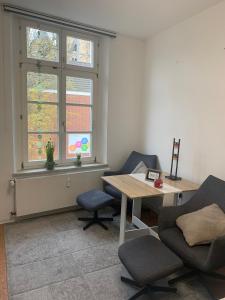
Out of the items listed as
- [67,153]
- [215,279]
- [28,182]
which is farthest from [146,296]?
[67,153]

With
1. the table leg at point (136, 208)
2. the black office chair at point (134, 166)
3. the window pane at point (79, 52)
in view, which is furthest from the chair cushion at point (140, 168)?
the window pane at point (79, 52)

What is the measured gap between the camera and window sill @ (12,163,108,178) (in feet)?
10.4

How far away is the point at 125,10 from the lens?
2.76 m

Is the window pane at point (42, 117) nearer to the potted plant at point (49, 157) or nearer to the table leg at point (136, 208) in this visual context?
the potted plant at point (49, 157)

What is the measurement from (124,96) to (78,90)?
0.78 meters

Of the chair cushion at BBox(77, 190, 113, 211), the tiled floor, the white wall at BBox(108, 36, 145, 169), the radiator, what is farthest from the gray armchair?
the white wall at BBox(108, 36, 145, 169)

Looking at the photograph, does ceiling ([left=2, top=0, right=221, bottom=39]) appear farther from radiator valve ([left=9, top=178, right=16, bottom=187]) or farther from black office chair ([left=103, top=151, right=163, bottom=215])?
radiator valve ([left=9, top=178, right=16, bottom=187])

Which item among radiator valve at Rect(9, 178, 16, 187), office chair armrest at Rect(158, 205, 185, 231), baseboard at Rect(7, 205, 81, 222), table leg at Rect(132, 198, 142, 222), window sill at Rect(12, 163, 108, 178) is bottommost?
baseboard at Rect(7, 205, 81, 222)

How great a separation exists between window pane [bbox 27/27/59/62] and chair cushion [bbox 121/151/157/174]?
75.0 inches

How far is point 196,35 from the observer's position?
9.34 feet

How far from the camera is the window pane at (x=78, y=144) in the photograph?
3611mm

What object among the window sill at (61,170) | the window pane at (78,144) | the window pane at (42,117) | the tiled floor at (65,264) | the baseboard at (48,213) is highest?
the window pane at (42,117)

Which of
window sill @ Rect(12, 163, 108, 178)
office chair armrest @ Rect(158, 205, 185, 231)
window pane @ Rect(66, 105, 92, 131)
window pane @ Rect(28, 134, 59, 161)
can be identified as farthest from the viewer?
window pane @ Rect(66, 105, 92, 131)

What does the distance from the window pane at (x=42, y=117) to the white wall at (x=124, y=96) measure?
2.92 feet
